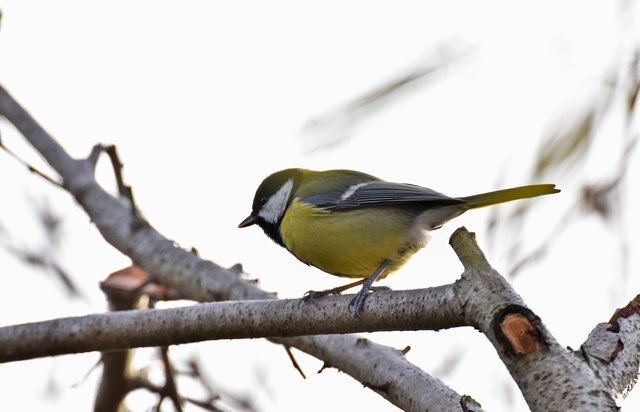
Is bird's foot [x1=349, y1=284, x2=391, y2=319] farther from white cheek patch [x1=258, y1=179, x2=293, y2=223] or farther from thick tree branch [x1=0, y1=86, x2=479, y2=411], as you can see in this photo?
white cheek patch [x1=258, y1=179, x2=293, y2=223]

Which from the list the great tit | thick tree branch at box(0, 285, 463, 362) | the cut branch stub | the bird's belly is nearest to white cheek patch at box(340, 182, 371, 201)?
the great tit

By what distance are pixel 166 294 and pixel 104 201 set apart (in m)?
0.58

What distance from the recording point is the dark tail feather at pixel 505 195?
2.66m

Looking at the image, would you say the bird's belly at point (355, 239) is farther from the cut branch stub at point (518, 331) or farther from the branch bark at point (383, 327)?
the cut branch stub at point (518, 331)

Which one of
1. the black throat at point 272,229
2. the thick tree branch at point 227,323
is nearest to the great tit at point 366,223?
the black throat at point 272,229

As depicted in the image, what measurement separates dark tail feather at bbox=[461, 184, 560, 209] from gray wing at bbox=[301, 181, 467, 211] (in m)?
0.05

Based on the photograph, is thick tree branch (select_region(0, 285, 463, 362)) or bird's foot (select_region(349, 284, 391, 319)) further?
bird's foot (select_region(349, 284, 391, 319))

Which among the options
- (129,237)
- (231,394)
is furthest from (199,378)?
(129,237)

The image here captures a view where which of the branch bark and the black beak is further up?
the black beak

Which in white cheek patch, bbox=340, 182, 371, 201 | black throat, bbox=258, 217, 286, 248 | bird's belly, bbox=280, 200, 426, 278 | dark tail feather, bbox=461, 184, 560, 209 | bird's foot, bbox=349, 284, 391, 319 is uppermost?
black throat, bbox=258, 217, 286, 248

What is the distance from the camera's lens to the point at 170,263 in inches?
139

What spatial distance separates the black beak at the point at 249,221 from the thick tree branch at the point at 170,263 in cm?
55

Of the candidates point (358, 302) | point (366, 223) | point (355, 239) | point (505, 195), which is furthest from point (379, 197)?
point (358, 302)

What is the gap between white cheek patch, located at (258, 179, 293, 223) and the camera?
3951 millimetres
